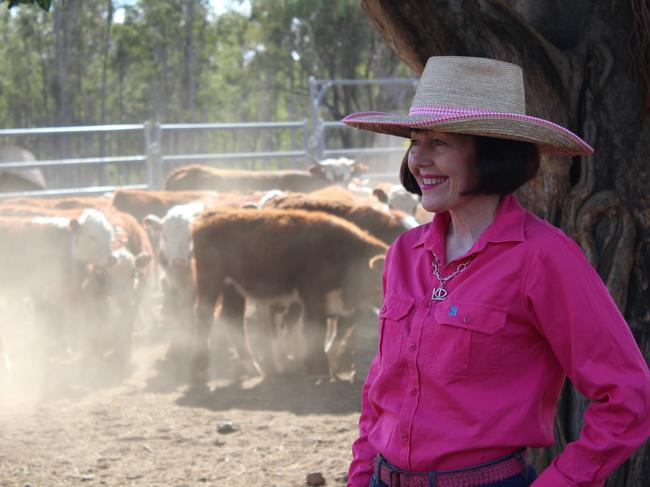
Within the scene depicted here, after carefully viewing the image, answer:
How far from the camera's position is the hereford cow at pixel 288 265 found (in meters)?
9.62

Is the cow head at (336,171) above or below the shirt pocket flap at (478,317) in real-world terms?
below

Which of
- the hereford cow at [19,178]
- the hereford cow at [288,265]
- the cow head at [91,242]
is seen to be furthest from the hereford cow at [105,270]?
the hereford cow at [19,178]

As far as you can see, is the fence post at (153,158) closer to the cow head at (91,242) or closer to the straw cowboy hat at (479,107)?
the cow head at (91,242)

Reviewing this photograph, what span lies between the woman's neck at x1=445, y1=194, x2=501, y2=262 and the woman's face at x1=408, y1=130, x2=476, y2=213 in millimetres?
30

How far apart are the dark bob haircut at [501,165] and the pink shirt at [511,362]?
0.19 feet

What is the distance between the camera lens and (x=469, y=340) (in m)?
2.51

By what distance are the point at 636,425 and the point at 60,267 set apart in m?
9.73

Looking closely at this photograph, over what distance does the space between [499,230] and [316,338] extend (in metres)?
6.93


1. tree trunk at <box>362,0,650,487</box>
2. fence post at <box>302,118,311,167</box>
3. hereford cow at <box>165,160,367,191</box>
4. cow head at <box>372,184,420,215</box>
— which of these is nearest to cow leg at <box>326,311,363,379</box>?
cow head at <box>372,184,420,215</box>

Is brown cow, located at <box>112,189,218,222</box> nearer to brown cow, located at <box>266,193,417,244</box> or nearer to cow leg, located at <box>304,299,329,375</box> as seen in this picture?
brown cow, located at <box>266,193,417,244</box>

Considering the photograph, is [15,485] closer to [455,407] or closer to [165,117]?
[455,407]

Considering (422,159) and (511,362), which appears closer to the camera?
(511,362)

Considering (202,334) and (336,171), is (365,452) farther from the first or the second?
(336,171)

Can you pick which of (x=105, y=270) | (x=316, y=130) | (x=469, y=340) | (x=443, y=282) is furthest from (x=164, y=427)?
(x=316, y=130)
